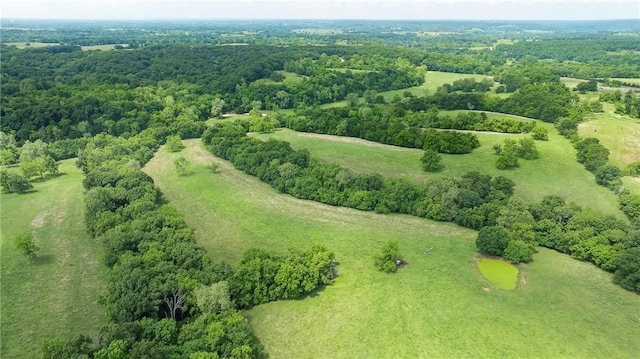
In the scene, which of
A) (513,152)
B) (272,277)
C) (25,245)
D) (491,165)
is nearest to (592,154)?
(513,152)

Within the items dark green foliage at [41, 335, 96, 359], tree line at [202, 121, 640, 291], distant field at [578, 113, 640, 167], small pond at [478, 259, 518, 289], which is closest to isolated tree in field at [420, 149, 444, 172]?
tree line at [202, 121, 640, 291]

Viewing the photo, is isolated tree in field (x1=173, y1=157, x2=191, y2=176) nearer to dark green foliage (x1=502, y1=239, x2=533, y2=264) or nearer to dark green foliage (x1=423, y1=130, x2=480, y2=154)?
dark green foliage (x1=423, y1=130, x2=480, y2=154)

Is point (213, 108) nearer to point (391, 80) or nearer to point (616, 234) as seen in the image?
point (391, 80)

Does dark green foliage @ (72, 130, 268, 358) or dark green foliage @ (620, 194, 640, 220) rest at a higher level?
dark green foliage @ (72, 130, 268, 358)

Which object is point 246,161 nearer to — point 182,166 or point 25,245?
point 182,166

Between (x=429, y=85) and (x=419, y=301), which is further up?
(x=429, y=85)

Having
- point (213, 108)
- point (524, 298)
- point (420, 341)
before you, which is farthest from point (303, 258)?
point (213, 108)
